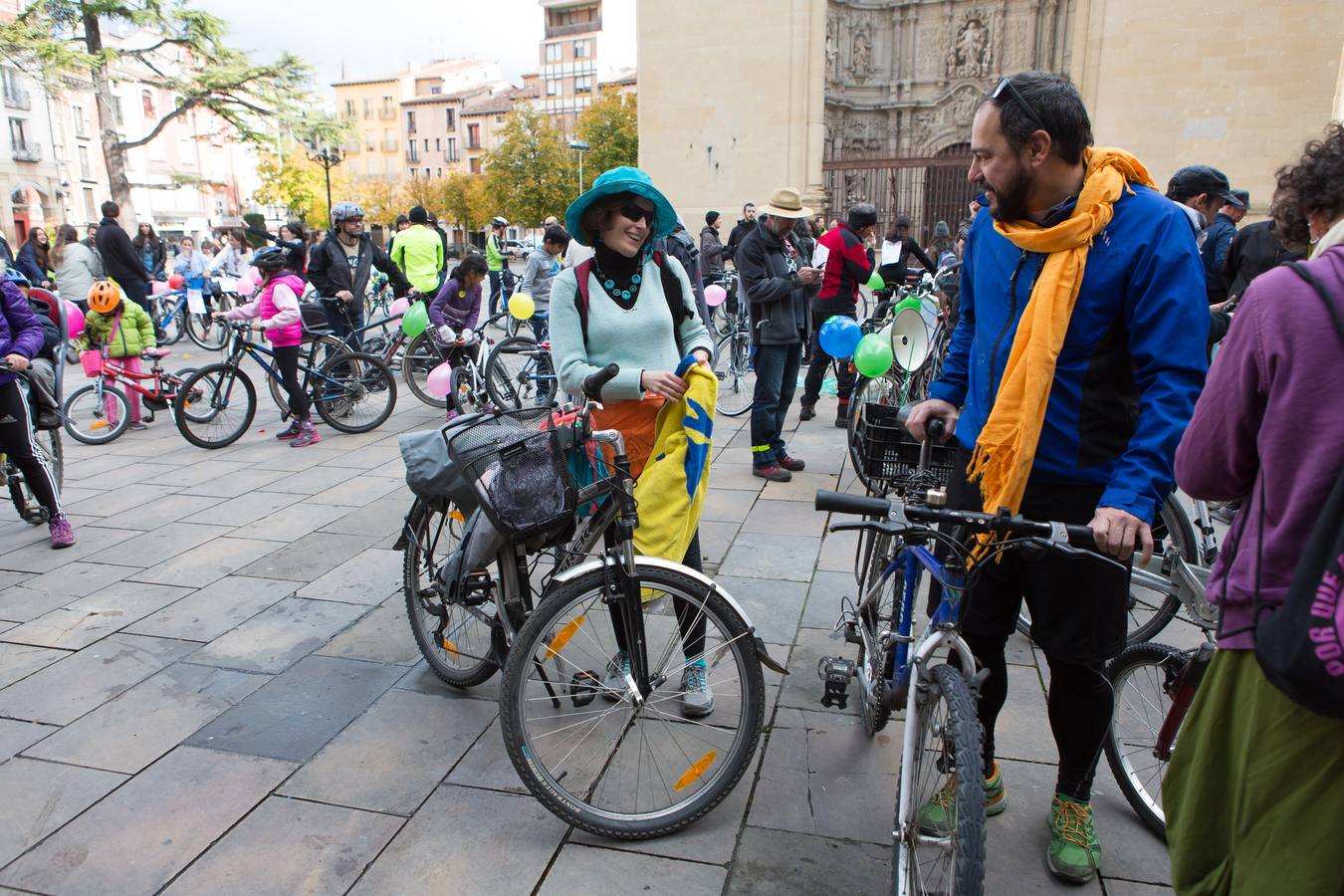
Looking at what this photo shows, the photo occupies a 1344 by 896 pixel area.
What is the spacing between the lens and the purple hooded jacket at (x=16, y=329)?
472 centimetres

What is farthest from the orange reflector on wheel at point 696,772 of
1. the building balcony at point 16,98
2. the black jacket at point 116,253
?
the building balcony at point 16,98

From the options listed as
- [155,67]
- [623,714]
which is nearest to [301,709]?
[623,714]

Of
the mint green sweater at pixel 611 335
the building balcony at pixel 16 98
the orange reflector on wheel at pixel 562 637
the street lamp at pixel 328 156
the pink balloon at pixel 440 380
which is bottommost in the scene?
the orange reflector on wheel at pixel 562 637

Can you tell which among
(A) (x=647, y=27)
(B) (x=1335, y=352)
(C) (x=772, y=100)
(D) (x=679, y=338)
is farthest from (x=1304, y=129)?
(B) (x=1335, y=352)

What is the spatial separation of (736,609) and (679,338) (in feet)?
3.63

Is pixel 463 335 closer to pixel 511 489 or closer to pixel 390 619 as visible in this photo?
pixel 390 619

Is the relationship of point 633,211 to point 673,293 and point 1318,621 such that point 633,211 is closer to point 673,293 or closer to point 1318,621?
point 673,293

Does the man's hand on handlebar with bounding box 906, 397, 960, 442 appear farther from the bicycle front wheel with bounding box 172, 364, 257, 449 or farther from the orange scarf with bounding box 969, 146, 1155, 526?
the bicycle front wheel with bounding box 172, 364, 257, 449

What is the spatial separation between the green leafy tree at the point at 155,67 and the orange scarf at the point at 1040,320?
27720 mm

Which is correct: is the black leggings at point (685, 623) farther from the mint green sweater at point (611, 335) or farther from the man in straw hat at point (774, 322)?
the man in straw hat at point (774, 322)

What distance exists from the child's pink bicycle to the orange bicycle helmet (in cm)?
39

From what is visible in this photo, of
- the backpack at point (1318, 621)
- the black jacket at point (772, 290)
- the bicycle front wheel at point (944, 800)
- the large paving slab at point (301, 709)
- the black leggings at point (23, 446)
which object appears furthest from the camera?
the black jacket at point (772, 290)

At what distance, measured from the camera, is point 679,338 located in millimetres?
3238

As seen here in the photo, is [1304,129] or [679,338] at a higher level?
[1304,129]
